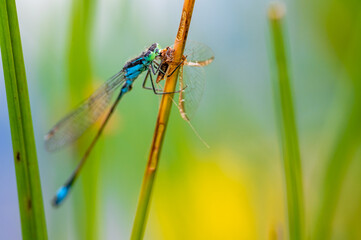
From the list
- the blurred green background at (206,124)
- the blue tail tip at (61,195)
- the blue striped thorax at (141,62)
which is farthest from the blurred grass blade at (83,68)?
the blue striped thorax at (141,62)

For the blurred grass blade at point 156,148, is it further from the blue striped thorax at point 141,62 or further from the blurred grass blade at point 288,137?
the blue striped thorax at point 141,62

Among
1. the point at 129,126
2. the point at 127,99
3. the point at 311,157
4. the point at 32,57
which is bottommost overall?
the point at 311,157

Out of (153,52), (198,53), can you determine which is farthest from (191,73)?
(153,52)

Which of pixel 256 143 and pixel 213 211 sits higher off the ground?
pixel 256 143

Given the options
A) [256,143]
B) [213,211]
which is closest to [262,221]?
[213,211]

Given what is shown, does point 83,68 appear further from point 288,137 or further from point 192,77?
point 288,137

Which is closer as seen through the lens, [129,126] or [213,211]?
[213,211]

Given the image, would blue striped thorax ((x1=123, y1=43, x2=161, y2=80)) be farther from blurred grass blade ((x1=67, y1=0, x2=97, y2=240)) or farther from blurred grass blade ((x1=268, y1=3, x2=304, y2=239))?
blurred grass blade ((x1=268, y1=3, x2=304, y2=239))

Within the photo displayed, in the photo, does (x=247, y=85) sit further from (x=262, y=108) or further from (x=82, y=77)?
(x=82, y=77)
